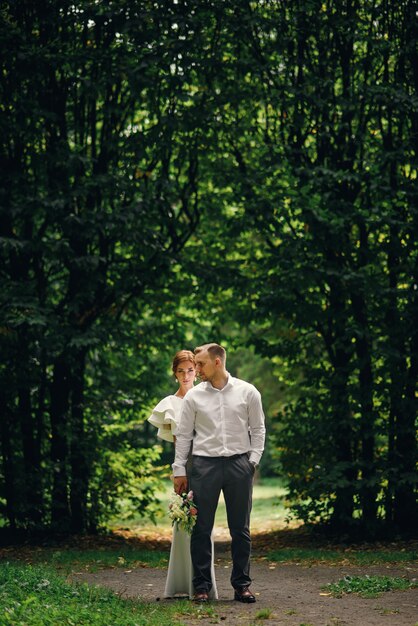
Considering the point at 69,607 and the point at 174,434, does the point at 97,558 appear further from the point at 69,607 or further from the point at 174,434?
the point at 69,607

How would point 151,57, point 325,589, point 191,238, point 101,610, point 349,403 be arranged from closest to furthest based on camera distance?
point 101,610
point 325,589
point 151,57
point 349,403
point 191,238

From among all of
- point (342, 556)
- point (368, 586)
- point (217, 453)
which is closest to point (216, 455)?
point (217, 453)

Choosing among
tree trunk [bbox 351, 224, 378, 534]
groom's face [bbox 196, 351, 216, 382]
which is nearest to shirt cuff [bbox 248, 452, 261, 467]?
groom's face [bbox 196, 351, 216, 382]

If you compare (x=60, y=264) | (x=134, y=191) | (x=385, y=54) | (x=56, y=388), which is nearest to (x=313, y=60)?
(x=385, y=54)

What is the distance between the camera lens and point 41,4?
12.1 m

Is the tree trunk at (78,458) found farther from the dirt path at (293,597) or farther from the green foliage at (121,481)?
the dirt path at (293,597)

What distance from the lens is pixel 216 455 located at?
690 centimetres

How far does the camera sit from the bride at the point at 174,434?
7301 millimetres

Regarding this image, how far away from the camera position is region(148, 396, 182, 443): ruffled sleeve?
7.57 m

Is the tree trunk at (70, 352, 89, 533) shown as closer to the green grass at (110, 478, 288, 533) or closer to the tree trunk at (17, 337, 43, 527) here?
the tree trunk at (17, 337, 43, 527)

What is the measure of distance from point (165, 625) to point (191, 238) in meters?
9.48

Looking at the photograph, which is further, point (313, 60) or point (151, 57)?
point (313, 60)

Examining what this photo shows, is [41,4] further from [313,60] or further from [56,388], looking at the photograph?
[56,388]

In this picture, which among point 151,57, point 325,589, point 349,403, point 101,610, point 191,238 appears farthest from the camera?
point 191,238
